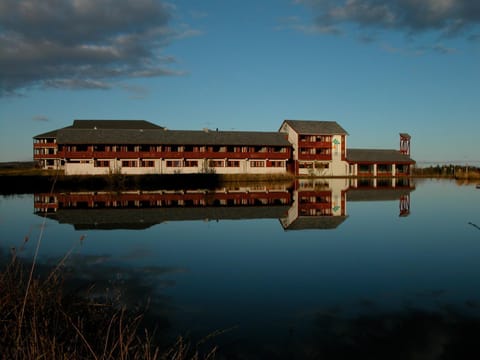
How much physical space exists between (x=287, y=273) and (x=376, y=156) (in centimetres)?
6002

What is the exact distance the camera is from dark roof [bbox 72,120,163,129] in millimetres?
68000

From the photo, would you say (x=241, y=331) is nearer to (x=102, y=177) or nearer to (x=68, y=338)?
(x=68, y=338)

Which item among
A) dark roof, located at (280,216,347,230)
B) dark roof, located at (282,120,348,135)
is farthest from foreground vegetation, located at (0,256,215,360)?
dark roof, located at (282,120,348,135)

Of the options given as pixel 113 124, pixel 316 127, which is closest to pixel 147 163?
pixel 113 124

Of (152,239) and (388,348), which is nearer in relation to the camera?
(388,348)

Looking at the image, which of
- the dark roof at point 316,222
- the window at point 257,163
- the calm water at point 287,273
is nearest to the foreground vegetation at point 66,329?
the calm water at point 287,273

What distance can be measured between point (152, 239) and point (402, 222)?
992cm

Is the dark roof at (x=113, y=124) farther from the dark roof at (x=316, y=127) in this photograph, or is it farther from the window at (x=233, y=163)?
the dark roof at (x=316, y=127)

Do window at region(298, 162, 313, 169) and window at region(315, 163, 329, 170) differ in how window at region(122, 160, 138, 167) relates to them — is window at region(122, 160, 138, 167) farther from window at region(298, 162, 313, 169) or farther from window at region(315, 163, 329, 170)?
window at region(315, 163, 329, 170)

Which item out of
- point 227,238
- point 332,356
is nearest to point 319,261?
point 227,238

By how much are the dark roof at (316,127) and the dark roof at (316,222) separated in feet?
141

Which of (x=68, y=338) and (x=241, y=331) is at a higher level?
(x=68, y=338)

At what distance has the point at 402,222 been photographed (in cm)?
1633

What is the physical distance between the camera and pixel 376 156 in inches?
2549
